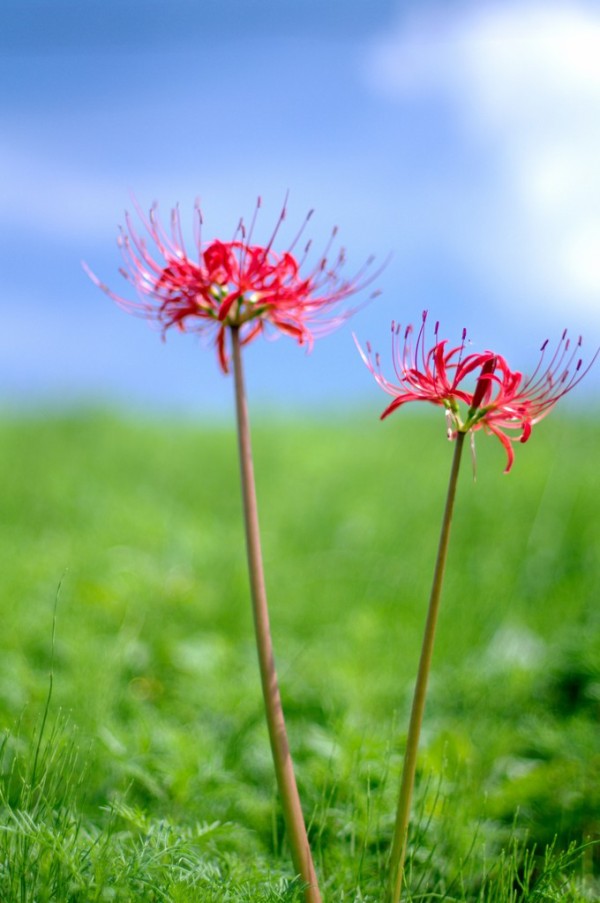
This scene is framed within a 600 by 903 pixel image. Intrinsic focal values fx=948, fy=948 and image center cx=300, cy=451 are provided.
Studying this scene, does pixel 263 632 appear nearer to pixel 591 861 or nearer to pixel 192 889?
pixel 192 889

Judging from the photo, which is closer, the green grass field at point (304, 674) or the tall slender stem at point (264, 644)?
the tall slender stem at point (264, 644)

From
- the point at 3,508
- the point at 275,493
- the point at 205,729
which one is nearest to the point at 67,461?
the point at 3,508

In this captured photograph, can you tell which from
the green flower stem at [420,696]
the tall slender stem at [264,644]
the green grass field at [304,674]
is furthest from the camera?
the green grass field at [304,674]

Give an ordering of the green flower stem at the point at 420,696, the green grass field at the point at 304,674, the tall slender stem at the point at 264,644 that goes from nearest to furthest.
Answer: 1. the green flower stem at the point at 420,696
2. the tall slender stem at the point at 264,644
3. the green grass field at the point at 304,674

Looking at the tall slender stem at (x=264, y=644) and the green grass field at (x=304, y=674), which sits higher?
the tall slender stem at (x=264, y=644)

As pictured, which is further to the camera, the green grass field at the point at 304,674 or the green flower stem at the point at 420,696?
the green grass field at the point at 304,674

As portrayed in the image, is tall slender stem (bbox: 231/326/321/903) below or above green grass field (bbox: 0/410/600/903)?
above

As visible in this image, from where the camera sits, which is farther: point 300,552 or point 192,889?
point 300,552
